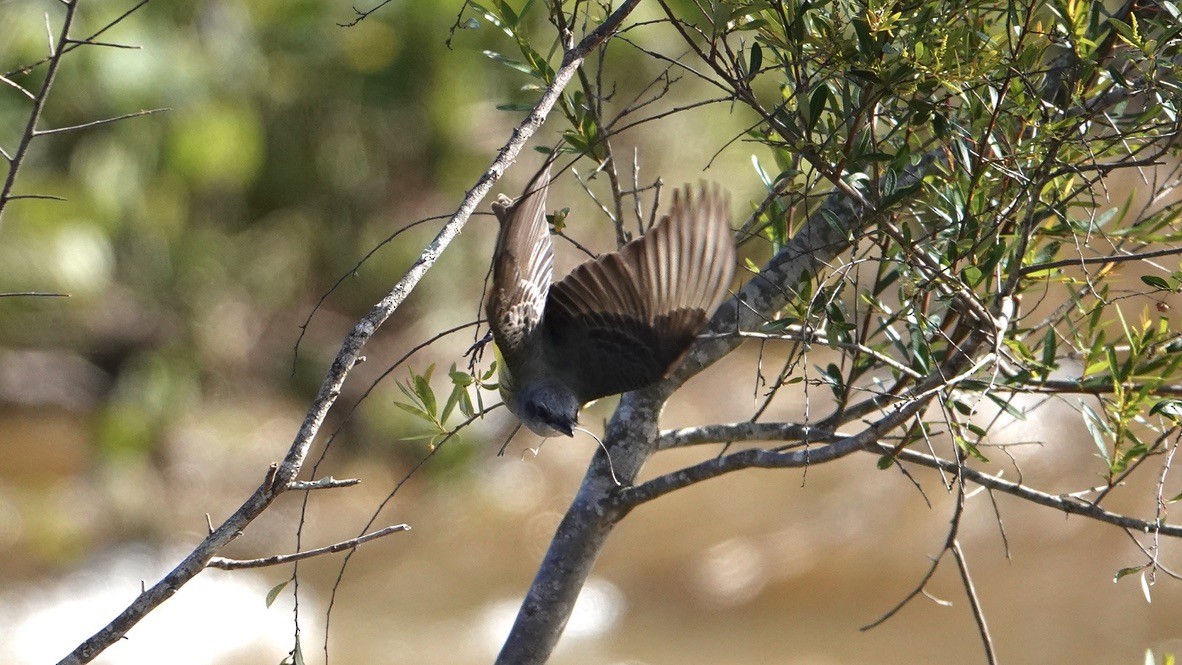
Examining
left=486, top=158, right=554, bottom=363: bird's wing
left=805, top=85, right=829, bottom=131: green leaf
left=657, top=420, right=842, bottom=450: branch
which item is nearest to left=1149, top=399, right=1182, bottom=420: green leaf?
left=657, top=420, right=842, bottom=450: branch

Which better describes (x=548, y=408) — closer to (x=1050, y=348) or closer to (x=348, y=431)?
(x=1050, y=348)

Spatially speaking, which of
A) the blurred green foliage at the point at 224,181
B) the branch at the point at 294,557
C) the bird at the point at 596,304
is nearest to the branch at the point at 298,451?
the branch at the point at 294,557

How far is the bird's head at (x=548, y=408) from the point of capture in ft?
6.25

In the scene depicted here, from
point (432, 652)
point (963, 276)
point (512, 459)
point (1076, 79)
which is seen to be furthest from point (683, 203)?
point (512, 459)

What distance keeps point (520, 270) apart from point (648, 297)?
0.68ft

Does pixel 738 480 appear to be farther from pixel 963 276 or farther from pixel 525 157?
pixel 963 276

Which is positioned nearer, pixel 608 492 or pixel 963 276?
pixel 963 276

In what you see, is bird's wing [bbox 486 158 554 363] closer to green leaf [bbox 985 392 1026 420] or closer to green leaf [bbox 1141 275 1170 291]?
green leaf [bbox 985 392 1026 420]

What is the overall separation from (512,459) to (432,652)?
1.22 meters

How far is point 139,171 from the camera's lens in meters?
5.71

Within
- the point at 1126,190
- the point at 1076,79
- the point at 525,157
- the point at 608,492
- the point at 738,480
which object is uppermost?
the point at 525,157

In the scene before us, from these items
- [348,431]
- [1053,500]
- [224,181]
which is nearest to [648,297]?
[1053,500]

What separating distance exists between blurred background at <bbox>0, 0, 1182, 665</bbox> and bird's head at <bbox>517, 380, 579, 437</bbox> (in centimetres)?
284

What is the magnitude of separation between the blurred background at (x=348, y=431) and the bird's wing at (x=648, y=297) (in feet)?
9.71
